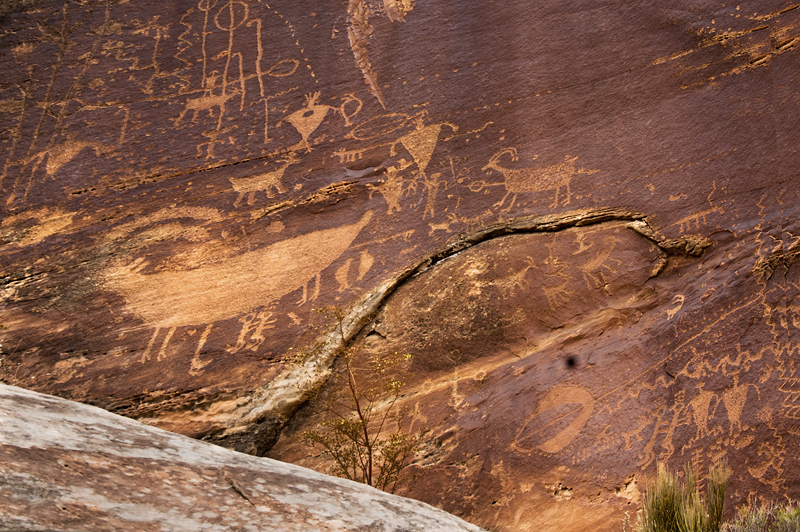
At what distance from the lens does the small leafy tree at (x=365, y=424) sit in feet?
9.93

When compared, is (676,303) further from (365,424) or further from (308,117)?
(308,117)

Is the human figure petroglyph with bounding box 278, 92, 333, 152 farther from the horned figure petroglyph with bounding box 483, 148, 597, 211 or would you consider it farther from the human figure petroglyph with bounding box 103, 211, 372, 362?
the horned figure petroglyph with bounding box 483, 148, 597, 211

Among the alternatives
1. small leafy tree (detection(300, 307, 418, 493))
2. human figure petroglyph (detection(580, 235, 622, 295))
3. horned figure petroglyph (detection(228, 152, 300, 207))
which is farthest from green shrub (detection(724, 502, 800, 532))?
horned figure petroglyph (detection(228, 152, 300, 207))

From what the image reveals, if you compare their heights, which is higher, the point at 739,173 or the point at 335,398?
the point at 739,173

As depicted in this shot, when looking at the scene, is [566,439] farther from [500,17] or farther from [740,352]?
[500,17]

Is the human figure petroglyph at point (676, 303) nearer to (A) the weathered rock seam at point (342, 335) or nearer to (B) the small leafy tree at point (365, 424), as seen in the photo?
(A) the weathered rock seam at point (342, 335)

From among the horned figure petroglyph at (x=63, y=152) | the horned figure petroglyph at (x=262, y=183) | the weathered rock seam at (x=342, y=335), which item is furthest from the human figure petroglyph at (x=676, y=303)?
the horned figure petroglyph at (x=63, y=152)

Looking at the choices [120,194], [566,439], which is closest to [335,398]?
[566,439]

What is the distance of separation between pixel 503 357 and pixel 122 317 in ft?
7.00

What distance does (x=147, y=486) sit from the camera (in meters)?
1.68

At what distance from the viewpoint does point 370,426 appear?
3260 millimetres

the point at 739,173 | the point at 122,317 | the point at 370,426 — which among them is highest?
the point at 122,317

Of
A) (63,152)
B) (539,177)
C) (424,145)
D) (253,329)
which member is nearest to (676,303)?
(539,177)

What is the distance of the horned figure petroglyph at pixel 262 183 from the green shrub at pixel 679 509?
8.35 feet
